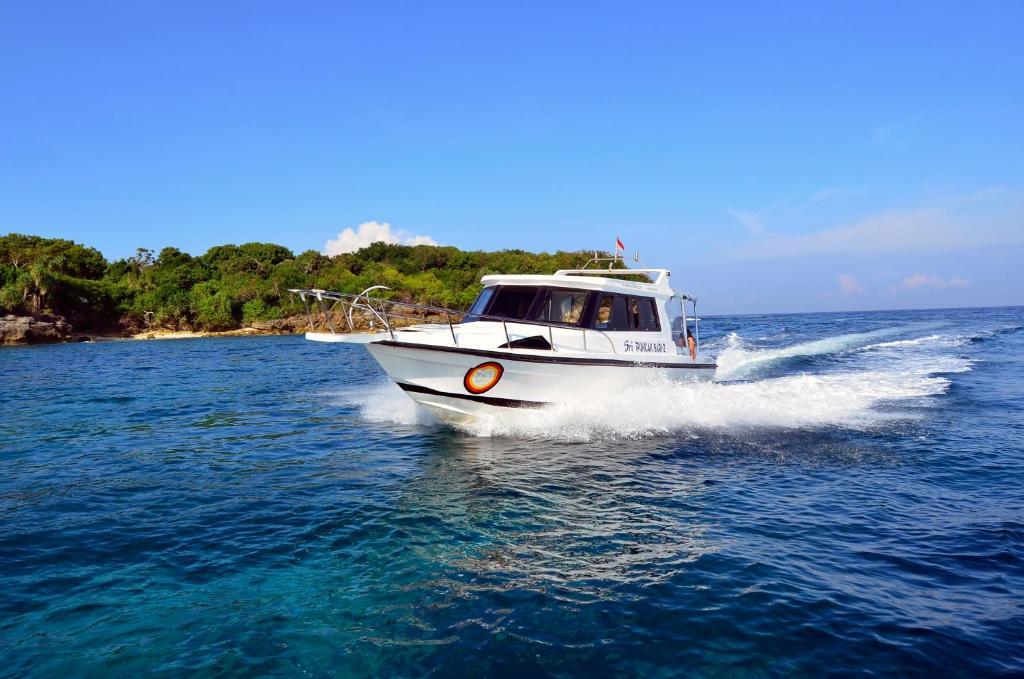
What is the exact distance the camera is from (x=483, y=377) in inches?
448

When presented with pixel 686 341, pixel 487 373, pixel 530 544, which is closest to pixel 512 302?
pixel 487 373

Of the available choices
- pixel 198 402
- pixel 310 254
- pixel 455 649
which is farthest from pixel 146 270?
pixel 455 649

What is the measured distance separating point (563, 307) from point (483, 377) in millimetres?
2697

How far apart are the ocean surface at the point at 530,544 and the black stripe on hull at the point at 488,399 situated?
229 mm

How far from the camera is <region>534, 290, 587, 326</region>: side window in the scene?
1270 centimetres

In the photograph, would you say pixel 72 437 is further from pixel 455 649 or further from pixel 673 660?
pixel 673 660

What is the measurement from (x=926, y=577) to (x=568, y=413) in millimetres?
7010

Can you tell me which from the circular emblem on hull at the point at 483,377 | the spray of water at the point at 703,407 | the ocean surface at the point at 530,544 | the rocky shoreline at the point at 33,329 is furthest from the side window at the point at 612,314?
the rocky shoreline at the point at 33,329

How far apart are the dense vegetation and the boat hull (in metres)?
56.6

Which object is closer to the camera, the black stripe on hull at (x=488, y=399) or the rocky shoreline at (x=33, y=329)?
the black stripe on hull at (x=488, y=399)

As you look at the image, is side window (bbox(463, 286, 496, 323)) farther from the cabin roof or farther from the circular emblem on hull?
the circular emblem on hull

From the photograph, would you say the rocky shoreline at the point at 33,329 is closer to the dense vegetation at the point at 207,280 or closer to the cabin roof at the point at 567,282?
the dense vegetation at the point at 207,280

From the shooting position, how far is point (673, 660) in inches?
178

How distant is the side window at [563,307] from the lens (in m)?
12.7
